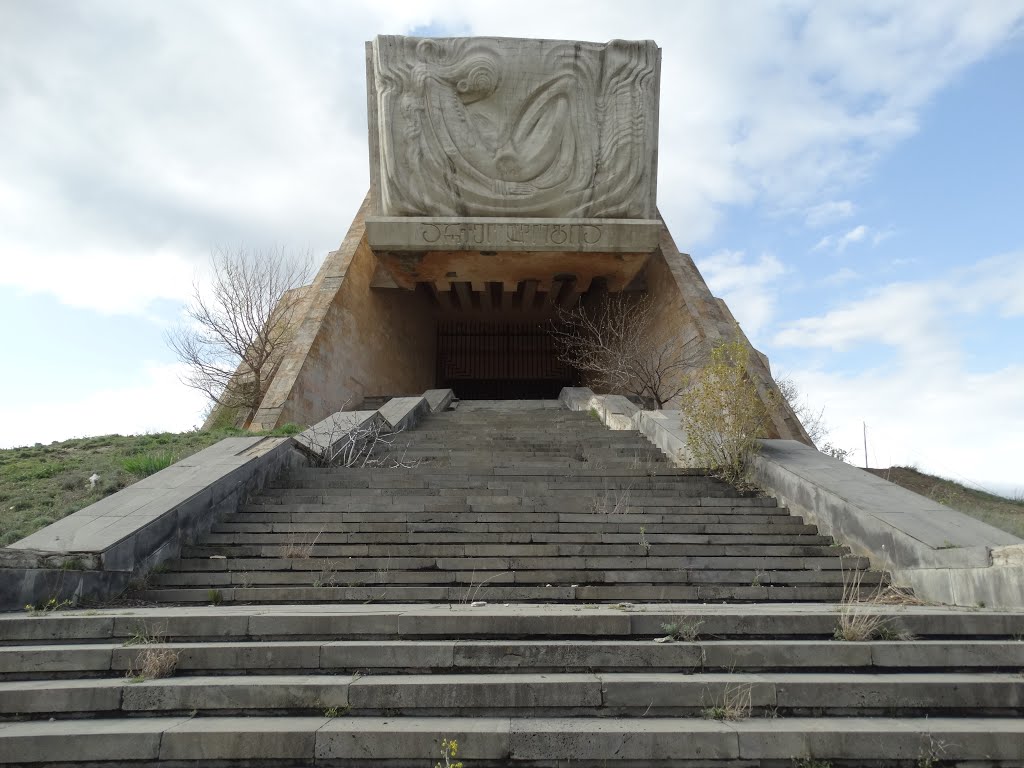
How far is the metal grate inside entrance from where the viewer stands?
19.8m

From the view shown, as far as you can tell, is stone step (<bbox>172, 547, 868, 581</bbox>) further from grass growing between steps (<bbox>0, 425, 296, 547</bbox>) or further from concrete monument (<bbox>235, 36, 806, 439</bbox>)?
concrete monument (<bbox>235, 36, 806, 439</bbox>)

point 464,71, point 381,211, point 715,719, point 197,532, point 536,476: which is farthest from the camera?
point 381,211

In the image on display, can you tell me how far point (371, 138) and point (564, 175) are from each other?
3.75 m

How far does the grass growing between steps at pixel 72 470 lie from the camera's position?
536 centimetres

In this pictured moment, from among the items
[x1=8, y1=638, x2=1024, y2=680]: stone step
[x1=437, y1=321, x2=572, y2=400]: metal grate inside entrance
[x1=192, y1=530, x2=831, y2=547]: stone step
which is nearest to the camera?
[x1=8, y1=638, x2=1024, y2=680]: stone step

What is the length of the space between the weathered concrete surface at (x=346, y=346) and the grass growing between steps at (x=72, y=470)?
207 centimetres

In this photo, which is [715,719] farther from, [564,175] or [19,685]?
[564,175]

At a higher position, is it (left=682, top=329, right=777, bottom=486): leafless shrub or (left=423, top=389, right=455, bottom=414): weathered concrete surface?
(left=423, top=389, right=455, bottom=414): weathered concrete surface

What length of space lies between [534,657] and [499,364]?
17165mm

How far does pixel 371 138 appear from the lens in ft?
42.4

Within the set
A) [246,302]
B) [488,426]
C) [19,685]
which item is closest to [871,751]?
[19,685]

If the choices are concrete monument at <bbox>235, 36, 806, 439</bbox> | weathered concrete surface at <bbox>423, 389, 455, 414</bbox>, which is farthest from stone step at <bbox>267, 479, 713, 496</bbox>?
concrete monument at <bbox>235, 36, 806, 439</bbox>

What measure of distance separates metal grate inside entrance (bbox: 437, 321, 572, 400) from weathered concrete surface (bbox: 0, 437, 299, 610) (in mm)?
13628

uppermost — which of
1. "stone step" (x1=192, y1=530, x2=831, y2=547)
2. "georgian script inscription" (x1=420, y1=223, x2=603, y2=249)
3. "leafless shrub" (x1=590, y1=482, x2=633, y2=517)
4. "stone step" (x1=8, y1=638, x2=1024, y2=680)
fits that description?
"georgian script inscription" (x1=420, y1=223, x2=603, y2=249)
